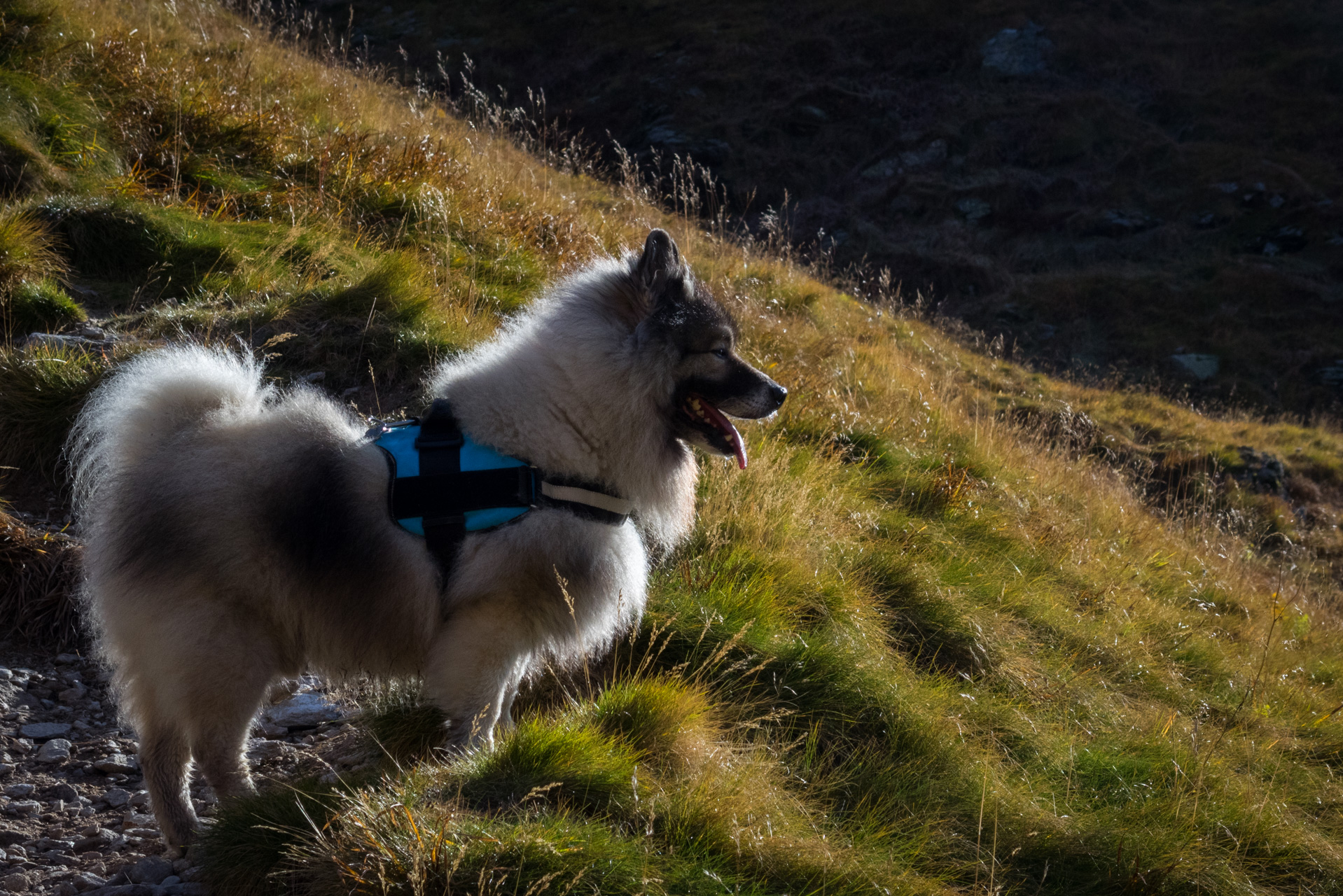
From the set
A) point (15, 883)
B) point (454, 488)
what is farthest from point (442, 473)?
point (15, 883)

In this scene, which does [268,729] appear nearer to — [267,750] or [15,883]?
[267,750]

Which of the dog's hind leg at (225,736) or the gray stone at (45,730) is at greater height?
the dog's hind leg at (225,736)

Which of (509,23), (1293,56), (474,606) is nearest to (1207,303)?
(1293,56)

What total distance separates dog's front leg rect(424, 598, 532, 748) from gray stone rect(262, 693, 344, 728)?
4.24 feet

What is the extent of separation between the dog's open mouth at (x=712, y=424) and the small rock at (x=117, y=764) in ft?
9.33

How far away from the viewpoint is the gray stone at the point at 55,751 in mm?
3689

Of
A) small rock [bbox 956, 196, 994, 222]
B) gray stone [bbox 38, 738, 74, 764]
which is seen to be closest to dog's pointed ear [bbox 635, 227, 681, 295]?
gray stone [bbox 38, 738, 74, 764]

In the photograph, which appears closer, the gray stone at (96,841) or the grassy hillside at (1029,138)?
the gray stone at (96,841)

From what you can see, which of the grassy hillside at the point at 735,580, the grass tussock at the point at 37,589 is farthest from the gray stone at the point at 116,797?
the grass tussock at the point at 37,589

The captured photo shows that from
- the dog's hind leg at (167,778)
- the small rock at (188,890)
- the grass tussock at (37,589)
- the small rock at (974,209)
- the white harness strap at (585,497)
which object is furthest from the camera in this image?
the small rock at (974,209)

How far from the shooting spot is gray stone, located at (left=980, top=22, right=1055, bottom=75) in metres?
32.2

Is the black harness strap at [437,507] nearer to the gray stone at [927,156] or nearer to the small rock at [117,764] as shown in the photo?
the small rock at [117,764]

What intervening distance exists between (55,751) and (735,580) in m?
3.19

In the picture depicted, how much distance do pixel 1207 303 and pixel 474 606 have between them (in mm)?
25638
